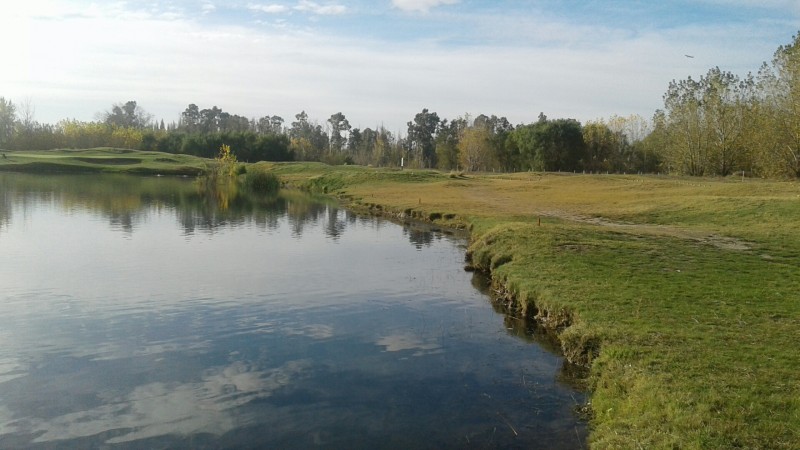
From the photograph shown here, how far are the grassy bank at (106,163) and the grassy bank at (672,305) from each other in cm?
8532

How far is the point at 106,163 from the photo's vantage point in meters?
118

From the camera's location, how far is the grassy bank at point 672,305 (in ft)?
35.2

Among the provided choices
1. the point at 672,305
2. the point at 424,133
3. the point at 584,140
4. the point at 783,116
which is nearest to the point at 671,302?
the point at 672,305

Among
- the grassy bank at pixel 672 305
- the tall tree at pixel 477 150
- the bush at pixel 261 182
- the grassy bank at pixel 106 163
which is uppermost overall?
the tall tree at pixel 477 150

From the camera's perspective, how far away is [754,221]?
35.8 m

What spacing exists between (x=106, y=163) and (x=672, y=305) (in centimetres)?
12006

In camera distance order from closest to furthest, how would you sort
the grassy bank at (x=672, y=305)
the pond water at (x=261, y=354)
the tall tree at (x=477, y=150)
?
the grassy bank at (x=672, y=305) → the pond water at (x=261, y=354) → the tall tree at (x=477, y=150)

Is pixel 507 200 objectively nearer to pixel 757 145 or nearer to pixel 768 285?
pixel 757 145

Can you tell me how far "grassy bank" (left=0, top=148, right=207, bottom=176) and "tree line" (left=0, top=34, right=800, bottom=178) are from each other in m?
25.3

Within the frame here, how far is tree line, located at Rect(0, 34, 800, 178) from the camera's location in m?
62.6

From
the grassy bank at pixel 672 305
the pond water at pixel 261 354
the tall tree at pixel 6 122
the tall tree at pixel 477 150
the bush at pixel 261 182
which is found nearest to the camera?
the grassy bank at pixel 672 305

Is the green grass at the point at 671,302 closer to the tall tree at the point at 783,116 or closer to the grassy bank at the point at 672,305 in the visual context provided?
the grassy bank at the point at 672,305

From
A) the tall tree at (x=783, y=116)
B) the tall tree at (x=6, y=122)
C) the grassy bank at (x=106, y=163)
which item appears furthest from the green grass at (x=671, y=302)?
the tall tree at (x=6, y=122)

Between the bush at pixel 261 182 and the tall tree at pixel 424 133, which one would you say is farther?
the tall tree at pixel 424 133
